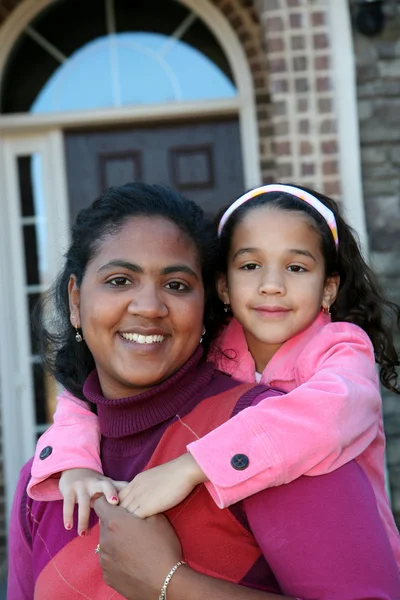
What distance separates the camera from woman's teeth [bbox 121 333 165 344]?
1632 millimetres

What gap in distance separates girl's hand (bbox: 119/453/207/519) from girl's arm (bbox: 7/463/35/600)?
369 mm

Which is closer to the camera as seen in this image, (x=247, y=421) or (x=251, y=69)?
(x=247, y=421)

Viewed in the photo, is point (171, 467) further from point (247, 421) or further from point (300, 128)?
point (300, 128)

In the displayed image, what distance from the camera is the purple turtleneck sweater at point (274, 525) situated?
1329mm

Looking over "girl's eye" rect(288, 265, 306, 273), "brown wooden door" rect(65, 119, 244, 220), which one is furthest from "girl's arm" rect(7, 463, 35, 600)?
"brown wooden door" rect(65, 119, 244, 220)

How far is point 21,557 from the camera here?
5.67 ft

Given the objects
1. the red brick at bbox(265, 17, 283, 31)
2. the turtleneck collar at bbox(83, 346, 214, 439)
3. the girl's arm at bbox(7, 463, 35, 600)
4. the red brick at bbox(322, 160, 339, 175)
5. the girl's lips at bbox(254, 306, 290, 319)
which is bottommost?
the girl's arm at bbox(7, 463, 35, 600)

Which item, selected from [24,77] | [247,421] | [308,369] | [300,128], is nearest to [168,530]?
[247,421]

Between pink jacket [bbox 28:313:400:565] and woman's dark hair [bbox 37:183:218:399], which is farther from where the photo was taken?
woman's dark hair [bbox 37:183:218:399]

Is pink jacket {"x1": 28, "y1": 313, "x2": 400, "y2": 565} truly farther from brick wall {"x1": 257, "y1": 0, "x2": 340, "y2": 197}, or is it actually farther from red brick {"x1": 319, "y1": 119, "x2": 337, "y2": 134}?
red brick {"x1": 319, "y1": 119, "x2": 337, "y2": 134}

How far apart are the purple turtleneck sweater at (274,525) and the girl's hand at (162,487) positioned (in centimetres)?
10

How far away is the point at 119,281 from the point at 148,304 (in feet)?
0.32

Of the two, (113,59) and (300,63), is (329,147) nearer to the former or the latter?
(300,63)

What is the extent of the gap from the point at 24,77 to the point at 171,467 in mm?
4184
